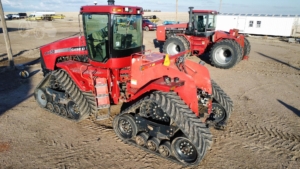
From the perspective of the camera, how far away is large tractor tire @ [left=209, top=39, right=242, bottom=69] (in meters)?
11.1

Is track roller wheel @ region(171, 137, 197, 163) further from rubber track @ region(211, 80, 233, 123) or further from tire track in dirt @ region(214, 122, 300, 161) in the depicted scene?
rubber track @ region(211, 80, 233, 123)

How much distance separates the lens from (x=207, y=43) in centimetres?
1248

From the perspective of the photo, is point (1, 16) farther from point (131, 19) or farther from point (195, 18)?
point (195, 18)

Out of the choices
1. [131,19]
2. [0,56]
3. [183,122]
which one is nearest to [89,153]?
[183,122]

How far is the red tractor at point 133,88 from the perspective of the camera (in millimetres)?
4266

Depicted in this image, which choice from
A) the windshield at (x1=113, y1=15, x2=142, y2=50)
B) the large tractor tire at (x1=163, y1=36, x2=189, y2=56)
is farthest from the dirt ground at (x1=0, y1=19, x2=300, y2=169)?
the large tractor tire at (x1=163, y1=36, x2=189, y2=56)

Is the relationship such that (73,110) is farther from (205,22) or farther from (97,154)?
(205,22)

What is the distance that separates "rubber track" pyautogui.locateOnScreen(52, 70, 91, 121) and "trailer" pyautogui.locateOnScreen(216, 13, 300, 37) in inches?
967

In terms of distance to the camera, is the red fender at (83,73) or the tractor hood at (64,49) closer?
the red fender at (83,73)

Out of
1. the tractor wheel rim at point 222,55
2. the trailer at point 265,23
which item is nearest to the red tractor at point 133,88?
the tractor wheel rim at point 222,55

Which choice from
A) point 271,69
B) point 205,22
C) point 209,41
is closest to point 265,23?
point 271,69

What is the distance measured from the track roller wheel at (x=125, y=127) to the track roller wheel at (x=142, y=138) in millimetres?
119

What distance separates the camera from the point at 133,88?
5180mm

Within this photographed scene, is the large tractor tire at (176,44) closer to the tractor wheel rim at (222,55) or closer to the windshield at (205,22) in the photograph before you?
the windshield at (205,22)
